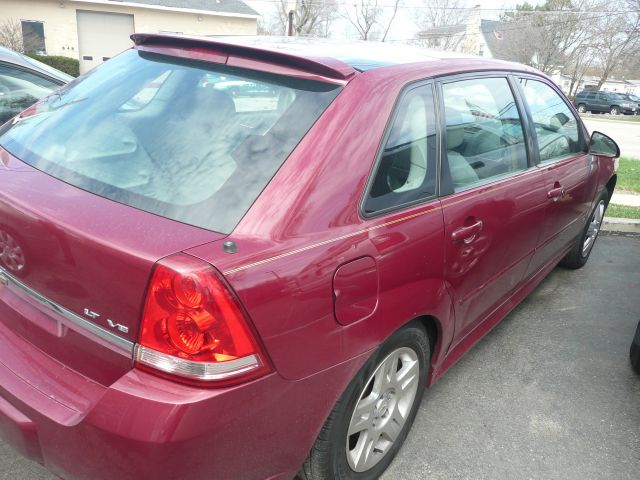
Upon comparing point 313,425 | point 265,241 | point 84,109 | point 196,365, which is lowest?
point 313,425

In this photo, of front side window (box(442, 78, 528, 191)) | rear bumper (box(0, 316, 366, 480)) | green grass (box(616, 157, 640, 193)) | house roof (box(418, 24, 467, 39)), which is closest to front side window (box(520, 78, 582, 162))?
front side window (box(442, 78, 528, 191))

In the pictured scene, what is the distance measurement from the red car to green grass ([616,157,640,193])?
6919 millimetres

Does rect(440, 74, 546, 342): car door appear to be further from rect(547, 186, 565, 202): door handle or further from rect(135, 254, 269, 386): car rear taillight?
rect(135, 254, 269, 386): car rear taillight

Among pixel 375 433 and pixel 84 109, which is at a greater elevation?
pixel 84 109

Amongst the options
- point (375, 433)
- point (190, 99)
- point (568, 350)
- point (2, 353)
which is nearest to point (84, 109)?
point (190, 99)

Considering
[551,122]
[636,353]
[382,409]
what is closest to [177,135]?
[382,409]

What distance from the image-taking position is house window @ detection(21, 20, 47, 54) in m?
26.0

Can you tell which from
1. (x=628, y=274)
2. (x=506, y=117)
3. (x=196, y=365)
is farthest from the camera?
Answer: (x=628, y=274)

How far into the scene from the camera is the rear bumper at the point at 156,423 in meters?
1.42

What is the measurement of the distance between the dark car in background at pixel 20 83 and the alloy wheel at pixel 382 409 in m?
3.89

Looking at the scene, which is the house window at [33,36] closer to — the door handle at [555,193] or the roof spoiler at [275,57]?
the roof spoiler at [275,57]

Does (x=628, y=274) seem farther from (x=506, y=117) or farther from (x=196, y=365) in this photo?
(x=196, y=365)

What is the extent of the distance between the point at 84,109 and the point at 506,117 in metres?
2.10

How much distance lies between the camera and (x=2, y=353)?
1758 mm
